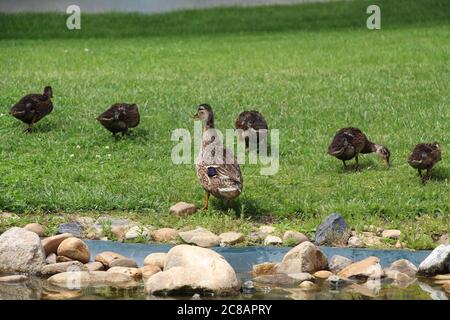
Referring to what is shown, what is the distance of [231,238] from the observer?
10883 mm

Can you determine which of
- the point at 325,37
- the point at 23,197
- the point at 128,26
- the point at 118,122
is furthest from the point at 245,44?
the point at 23,197

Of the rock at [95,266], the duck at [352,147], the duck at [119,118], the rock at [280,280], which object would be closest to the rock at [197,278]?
the rock at [280,280]

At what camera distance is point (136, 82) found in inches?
815

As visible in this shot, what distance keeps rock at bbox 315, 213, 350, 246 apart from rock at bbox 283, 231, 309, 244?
0.15m

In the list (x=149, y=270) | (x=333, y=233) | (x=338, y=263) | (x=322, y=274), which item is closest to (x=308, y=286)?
(x=322, y=274)

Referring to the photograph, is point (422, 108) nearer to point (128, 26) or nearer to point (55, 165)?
point (55, 165)

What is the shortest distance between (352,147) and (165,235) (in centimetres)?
334

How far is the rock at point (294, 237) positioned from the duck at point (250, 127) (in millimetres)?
3971

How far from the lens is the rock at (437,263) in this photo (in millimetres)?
9570

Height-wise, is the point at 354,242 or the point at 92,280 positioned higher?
the point at 354,242

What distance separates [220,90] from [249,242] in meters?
9.00

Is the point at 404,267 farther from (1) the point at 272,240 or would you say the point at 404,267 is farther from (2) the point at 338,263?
(1) the point at 272,240

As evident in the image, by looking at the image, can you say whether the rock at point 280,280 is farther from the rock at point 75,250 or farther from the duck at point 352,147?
the duck at point 352,147

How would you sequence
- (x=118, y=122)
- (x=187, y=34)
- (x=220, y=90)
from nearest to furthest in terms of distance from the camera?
(x=118, y=122), (x=220, y=90), (x=187, y=34)
